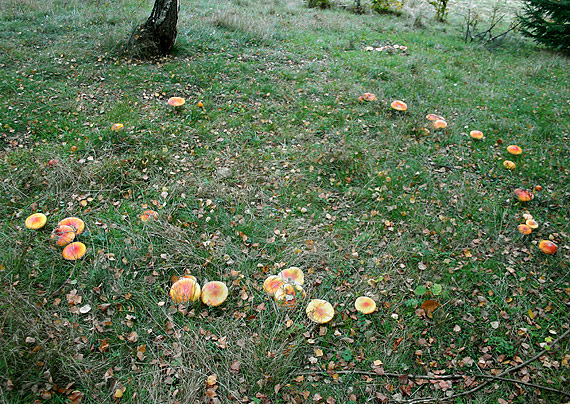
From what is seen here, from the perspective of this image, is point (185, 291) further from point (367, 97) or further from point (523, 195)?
point (367, 97)

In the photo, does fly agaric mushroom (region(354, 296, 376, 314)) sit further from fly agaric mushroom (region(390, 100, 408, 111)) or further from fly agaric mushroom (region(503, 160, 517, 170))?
fly agaric mushroom (region(390, 100, 408, 111))

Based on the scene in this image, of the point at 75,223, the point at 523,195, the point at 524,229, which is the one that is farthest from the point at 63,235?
the point at 523,195

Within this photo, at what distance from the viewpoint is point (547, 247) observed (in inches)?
141

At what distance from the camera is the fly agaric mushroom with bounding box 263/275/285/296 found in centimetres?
307

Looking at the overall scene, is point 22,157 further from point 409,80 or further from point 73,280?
point 409,80

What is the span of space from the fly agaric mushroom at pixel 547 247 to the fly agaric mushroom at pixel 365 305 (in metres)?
1.97

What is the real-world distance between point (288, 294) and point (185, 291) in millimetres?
864

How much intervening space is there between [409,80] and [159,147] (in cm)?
499

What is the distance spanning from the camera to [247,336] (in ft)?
9.22

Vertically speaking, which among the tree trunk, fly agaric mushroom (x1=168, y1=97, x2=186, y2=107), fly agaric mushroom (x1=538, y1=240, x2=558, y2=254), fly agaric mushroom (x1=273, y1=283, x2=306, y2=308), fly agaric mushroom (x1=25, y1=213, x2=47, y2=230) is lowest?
fly agaric mushroom (x1=273, y1=283, x2=306, y2=308)

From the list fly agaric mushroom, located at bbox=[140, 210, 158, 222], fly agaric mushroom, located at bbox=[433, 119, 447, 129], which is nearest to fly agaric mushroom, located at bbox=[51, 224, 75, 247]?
fly agaric mushroom, located at bbox=[140, 210, 158, 222]

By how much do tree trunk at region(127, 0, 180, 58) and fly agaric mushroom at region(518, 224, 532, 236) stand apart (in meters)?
6.70

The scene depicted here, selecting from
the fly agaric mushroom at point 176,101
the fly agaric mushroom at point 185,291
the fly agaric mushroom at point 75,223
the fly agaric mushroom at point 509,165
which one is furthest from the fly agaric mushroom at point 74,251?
the fly agaric mushroom at point 509,165

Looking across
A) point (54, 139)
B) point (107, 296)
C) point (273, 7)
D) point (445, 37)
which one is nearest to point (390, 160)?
point (107, 296)
